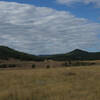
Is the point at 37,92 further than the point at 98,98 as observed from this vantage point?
Yes

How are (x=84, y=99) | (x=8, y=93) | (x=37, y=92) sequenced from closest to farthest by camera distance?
(x=84, y=99), (x=8, y=93), (x=37, y=92)

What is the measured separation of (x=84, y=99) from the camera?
30.3ft

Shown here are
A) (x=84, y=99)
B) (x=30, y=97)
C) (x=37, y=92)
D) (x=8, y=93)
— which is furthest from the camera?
(x=37, y=92)

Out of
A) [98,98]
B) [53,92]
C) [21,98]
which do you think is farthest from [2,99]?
[98,98]

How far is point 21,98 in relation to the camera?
9.71 m

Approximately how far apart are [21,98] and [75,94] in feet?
9.14

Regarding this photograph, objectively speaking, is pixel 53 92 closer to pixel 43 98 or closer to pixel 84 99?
pixel 43 98

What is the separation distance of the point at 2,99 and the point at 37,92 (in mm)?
2178

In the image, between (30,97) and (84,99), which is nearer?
(84,99)

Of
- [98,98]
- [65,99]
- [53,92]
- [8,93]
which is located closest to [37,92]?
[53,92]

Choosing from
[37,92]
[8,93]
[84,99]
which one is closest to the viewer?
[84,99]

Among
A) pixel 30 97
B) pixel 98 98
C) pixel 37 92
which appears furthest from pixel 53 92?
pixel 98 98

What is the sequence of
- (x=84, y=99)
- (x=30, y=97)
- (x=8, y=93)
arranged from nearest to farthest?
(x=84, y=99) < (x=30, y=97) < (x=8, y=93)

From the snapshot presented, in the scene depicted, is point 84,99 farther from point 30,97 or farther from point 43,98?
point 30,97
